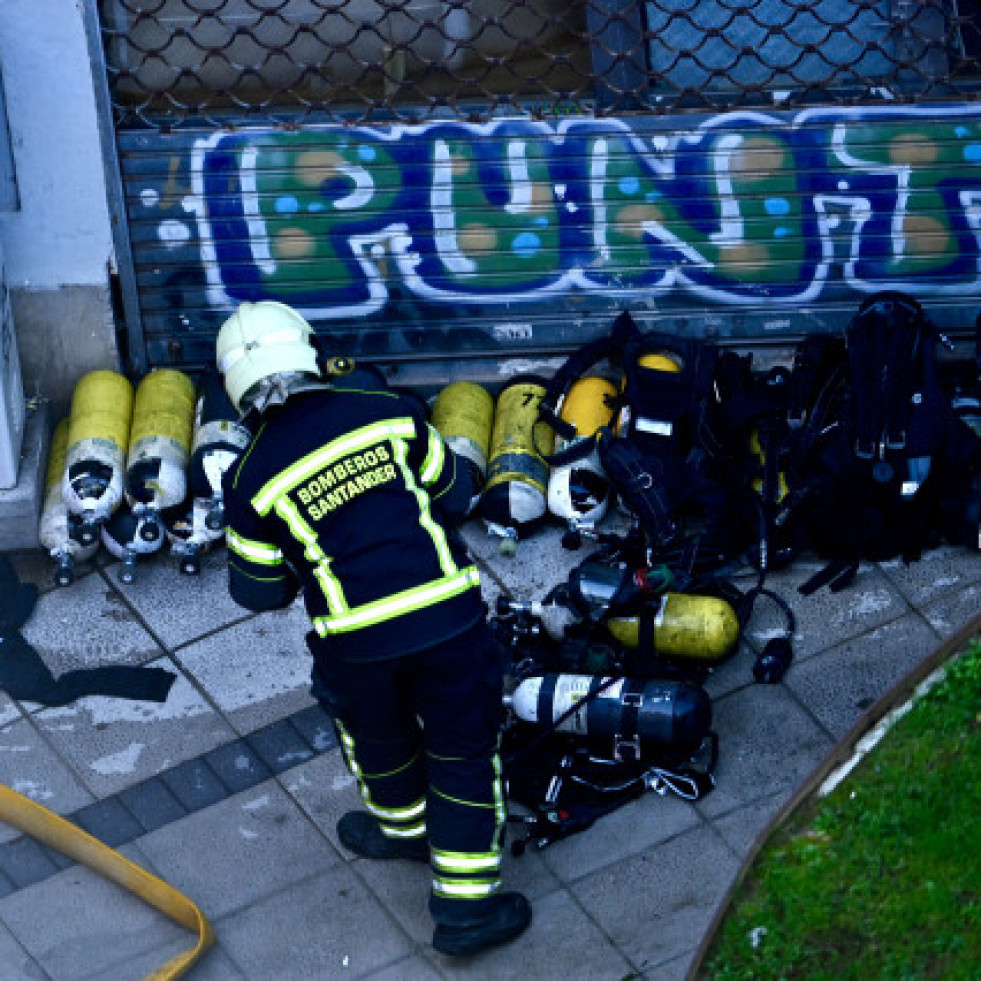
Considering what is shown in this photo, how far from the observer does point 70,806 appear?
289 inches

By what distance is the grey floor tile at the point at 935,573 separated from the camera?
809 cm

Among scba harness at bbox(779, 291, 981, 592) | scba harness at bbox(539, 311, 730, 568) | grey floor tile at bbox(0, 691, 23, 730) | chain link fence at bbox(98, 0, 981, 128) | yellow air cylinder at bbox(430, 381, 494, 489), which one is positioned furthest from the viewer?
chain link fence at bbox(98, 0, 981, 128)

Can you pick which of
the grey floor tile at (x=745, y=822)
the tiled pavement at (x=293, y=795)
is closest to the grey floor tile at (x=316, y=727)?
the tiled pavement at (x=293, y=795)

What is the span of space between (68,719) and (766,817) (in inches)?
111

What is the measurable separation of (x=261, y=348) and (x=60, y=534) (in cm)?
220

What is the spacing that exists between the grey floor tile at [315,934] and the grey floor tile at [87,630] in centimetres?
146

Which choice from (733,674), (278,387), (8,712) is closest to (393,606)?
(278,387)

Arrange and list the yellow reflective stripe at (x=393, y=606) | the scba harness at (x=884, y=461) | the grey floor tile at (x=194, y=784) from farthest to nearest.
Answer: the scba harness at (x=884, y=461), the grey floor tile at (x=194, y=784), the yellow reflective stripe at (x=393, y=606)

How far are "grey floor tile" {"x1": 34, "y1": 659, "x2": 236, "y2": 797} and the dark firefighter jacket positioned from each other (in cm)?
137

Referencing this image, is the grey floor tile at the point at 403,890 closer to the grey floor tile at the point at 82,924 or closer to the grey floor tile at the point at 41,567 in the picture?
the grey floor tile at the point at 82,924

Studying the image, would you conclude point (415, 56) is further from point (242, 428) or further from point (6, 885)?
point (6, 885)

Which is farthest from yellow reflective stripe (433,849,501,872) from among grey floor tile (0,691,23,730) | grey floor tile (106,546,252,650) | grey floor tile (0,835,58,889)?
grey floor tile (0,691,23,730)

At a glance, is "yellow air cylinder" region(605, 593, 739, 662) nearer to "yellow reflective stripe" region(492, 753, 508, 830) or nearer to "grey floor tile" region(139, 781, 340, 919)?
"yellow reflective stripe" region(492, 753, 508, 830)

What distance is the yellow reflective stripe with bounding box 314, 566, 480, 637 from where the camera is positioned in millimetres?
6285
